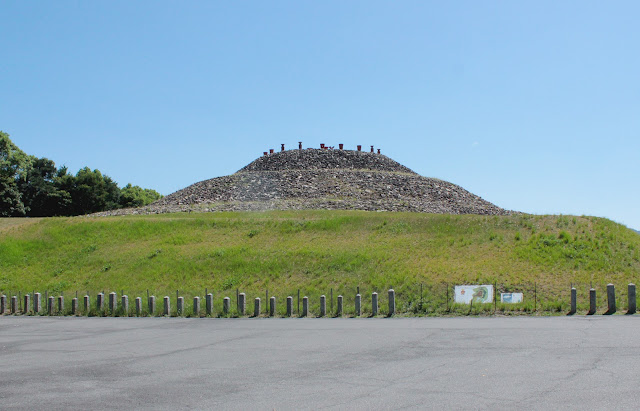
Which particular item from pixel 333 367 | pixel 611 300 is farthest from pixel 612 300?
pixel 333 367

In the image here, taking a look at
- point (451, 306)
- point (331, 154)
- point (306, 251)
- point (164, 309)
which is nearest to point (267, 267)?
point (306, 251)

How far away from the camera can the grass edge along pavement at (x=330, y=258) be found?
89.6 ft

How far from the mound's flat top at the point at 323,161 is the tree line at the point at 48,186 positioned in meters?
24.0

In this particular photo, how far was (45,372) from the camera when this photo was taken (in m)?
11.0

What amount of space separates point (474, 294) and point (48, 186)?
6952cm

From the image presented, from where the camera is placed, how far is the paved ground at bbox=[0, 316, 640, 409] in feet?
28.0

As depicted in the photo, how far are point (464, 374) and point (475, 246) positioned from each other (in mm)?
25776

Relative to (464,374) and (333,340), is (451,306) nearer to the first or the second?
(333,340)

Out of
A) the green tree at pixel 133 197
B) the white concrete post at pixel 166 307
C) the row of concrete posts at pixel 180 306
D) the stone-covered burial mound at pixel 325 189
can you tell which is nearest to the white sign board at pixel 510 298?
the row of concrete posts at pixel 180 306

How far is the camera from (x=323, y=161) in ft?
246

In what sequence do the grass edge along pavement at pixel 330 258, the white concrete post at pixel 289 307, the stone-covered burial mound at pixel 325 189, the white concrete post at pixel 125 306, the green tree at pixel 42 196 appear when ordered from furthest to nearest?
the green tree at pixel 42 196 → the stone-covered burial mound at pixel 325 189 → the grass edge along pavement at pixel 330 258 → the white concrete post at pixel 125 306 → the white concrete post at pixel 289 307

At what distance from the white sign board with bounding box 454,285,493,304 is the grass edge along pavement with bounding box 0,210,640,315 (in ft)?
2.30

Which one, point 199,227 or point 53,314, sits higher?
point 199,227

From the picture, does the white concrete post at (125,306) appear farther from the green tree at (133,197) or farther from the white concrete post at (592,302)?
the green tree at (133,197)
